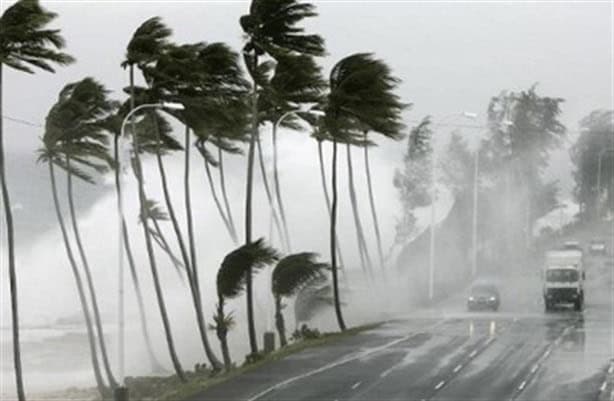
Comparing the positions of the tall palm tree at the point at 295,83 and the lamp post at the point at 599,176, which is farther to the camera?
the lamp post at the point at 599,176

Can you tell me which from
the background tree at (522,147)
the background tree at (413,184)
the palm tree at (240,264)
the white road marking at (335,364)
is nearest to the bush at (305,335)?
the white road marking at (335,364)

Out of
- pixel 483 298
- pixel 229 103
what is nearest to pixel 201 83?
pixel 229 103

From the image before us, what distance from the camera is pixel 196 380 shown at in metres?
40.6

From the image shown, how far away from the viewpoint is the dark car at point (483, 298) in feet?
222

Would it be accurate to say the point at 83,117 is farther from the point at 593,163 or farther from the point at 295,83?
the point at 593,163

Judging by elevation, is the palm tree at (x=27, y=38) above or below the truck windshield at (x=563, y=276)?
above

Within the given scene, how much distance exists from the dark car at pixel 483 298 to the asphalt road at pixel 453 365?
7882 millimetres

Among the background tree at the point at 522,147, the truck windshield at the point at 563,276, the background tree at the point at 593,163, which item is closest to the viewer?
the truck windshield at the point at 563,276

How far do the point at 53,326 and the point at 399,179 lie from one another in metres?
41.2

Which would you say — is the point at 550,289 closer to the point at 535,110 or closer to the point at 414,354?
the point at 414,354

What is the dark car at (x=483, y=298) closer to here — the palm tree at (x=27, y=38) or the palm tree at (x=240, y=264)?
the palm tree at (x=240, y=264)

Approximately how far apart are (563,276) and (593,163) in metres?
107

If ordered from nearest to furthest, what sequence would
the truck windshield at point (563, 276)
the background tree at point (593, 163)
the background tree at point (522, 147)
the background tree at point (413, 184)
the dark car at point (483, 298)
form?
1. the truck windshield at point (563, 276)
2. the dark car at point (483, 298)
3. the background tree at point (413, 184)
4. the background tree at point (522, 147)
5. the background tree at point (593, 163)

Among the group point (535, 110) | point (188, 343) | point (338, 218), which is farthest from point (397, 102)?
point (535, 110)
